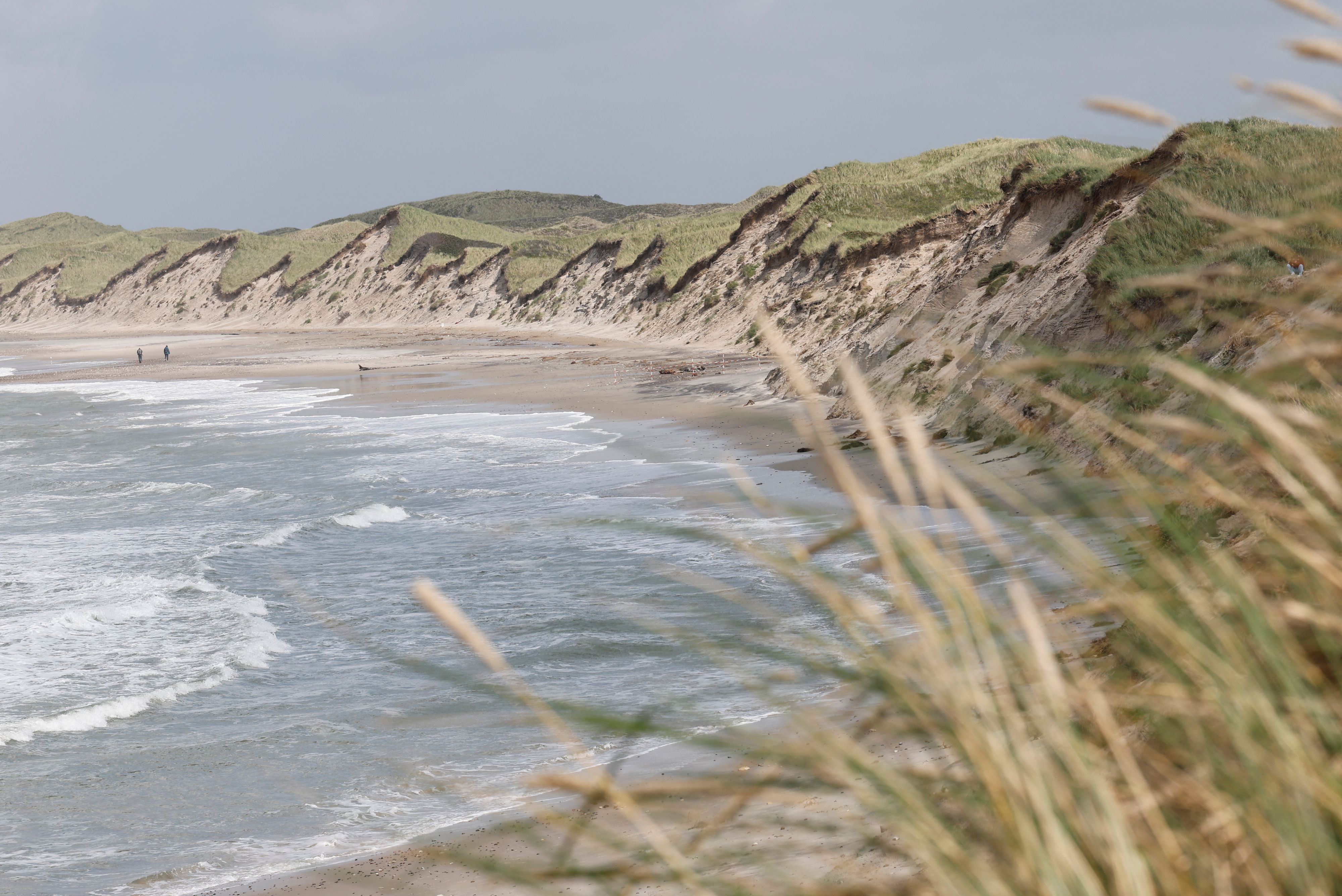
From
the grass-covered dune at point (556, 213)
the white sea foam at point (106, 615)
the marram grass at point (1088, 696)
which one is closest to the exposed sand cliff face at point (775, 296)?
the marram grass at point (1088, 696)

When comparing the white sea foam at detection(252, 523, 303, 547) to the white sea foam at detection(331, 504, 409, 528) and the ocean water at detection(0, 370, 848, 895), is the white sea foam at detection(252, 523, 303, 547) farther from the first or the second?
the white sea foam at detection(331, 504, 409, 528)

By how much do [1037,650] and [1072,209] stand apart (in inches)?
903

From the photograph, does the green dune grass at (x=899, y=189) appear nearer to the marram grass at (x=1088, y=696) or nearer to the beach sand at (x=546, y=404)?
the beach sand at (x=546, y=404)

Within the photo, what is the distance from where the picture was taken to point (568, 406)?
3016 centimetres

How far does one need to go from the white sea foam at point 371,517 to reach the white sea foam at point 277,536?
21.5 inches

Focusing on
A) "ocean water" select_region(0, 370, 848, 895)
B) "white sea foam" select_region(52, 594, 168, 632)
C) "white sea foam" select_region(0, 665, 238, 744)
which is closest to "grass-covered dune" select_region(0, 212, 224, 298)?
"ocean water" select_region(0, 370, 848, 895)

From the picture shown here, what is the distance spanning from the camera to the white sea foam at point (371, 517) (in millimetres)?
16469

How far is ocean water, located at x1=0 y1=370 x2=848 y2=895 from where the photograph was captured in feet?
23.9

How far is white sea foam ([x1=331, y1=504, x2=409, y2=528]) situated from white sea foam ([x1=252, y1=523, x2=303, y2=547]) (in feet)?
1.79

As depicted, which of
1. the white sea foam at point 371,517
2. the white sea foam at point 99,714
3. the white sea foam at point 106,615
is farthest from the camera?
the white sea foam at point 371,517

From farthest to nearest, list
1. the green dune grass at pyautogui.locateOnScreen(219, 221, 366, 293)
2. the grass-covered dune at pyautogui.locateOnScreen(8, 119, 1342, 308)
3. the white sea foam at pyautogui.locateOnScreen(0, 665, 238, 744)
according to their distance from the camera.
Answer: the green dune grass at pyautogui.locateOnScreen(219, 221, 366, 293)
the grass-covered dune at pyautogui.locateOnScreen(8, 119, 1342, 308)
the white sea foam at pyautogui.locateOnScreen(0, 665, 238, 744)

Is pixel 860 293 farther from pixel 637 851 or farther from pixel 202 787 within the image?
pixel 637 851

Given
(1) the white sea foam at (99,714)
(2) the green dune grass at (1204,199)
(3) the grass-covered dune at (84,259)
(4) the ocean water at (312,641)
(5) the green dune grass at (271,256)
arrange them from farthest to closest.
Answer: (3) the grass-covered dune at (84,259) → (5) the green dune grass at (271,256) → (2) the green dune grass at (1204,199) → (1) the white sea foam at (99,714) → (4) the ocean water at (312,641)

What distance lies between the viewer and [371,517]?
16828mm
